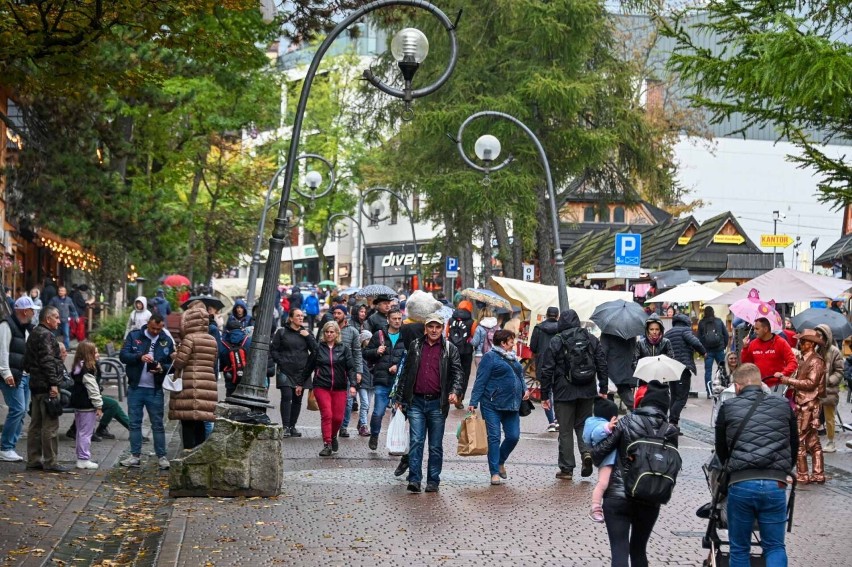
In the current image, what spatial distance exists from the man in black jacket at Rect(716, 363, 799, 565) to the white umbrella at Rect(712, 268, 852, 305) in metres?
13.7

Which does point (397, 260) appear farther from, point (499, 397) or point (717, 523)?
point (717, 523)

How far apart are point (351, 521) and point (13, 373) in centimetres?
489

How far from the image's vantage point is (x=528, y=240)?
1489 inches

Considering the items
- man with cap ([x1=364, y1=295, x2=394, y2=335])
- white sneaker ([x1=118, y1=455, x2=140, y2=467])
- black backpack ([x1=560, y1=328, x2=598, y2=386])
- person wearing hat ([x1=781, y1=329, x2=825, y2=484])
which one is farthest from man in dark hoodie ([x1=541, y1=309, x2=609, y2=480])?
man with cap ([x1=364, y1=295, x2=394, y2=335])

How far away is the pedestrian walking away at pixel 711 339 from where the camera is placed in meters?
25.5

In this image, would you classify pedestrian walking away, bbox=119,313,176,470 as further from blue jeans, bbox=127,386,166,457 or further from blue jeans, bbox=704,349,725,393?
blue jeans, bbox=704,349,725,393

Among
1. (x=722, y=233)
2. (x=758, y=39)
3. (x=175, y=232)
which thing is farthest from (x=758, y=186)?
(x=758, y=39)

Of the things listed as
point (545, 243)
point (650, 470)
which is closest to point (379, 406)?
point (650, 470)

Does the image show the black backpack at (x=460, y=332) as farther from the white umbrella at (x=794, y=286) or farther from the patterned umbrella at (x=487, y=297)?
the patterned umbrella at (x=487, y=297)

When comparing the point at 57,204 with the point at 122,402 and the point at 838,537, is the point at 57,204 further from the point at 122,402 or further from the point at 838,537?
the point at 838,537

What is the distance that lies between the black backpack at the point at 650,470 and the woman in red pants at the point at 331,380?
8144 millimetres

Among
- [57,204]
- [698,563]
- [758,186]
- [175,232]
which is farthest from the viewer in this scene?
[758,186]

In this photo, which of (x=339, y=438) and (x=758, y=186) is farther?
(x=758, y=186)

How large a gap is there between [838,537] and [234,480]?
5.20 meters
